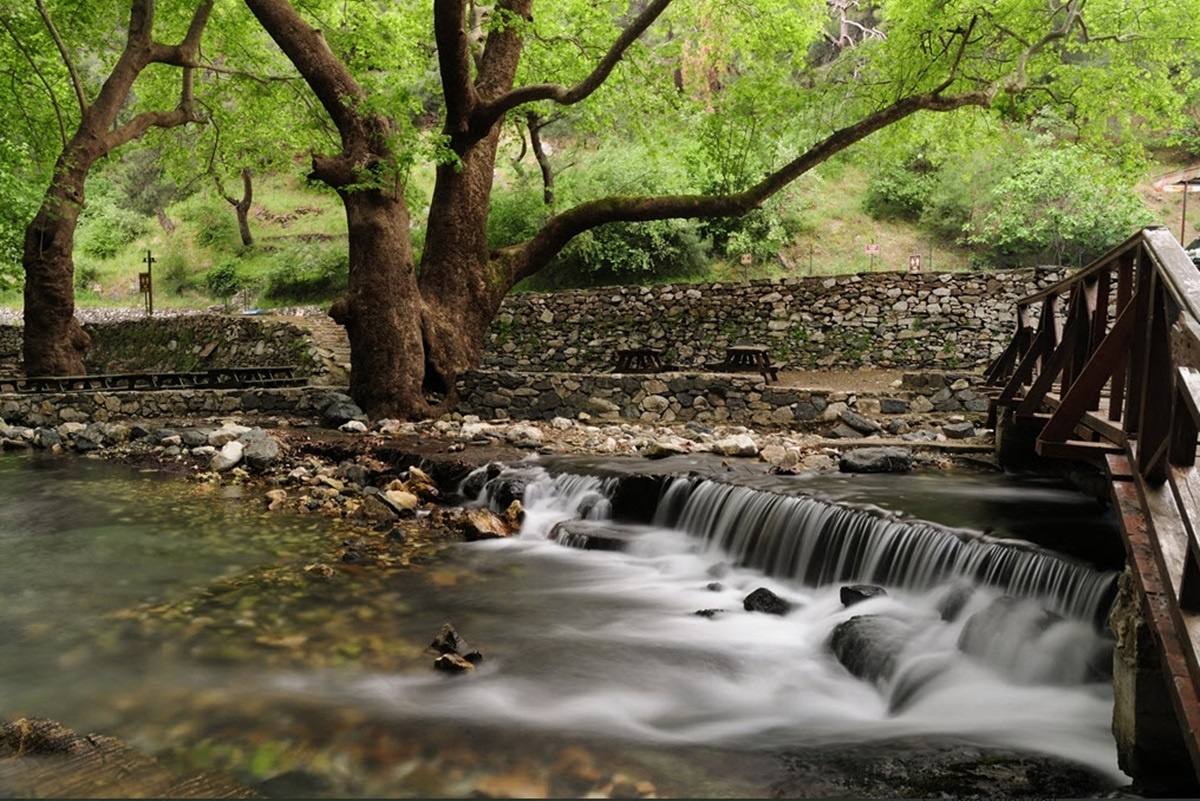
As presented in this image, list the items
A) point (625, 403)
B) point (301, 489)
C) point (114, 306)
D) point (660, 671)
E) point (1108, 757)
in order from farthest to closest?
point (114, 306) → point (625, 403) → point (301, 489) → point (660, 671) → point (1108, 757)

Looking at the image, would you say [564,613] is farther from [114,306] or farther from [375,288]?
[114,306]

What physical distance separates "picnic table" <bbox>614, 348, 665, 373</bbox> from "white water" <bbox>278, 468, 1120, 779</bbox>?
1081 cm

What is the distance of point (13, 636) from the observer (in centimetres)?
570

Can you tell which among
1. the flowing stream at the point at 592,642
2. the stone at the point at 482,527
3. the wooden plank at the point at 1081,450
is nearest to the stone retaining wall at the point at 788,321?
the flowing stream at the point at 592,642

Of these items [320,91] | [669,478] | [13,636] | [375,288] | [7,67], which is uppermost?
[7,67]

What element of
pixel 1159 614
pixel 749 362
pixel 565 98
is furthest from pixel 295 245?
pixel 1159 614

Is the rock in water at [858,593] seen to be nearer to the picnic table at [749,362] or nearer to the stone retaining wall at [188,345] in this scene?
the picnic table at [749,362]

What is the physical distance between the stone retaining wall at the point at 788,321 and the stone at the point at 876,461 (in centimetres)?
882

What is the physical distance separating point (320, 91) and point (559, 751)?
11608 mm

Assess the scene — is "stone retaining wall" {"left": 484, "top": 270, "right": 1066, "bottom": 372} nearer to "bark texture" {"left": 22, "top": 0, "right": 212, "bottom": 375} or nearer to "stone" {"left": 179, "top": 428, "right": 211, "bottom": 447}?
"bark texture" {"left": 22, "top": 0, "right": 212, "bottom": 375}

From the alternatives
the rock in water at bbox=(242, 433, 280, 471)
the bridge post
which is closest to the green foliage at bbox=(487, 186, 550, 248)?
the rock in water at bbox=(242, 433, 280, 471)

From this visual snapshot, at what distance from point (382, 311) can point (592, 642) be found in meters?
8.52

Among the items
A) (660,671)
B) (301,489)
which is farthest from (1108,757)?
(301,489)

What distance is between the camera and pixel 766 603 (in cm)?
625
